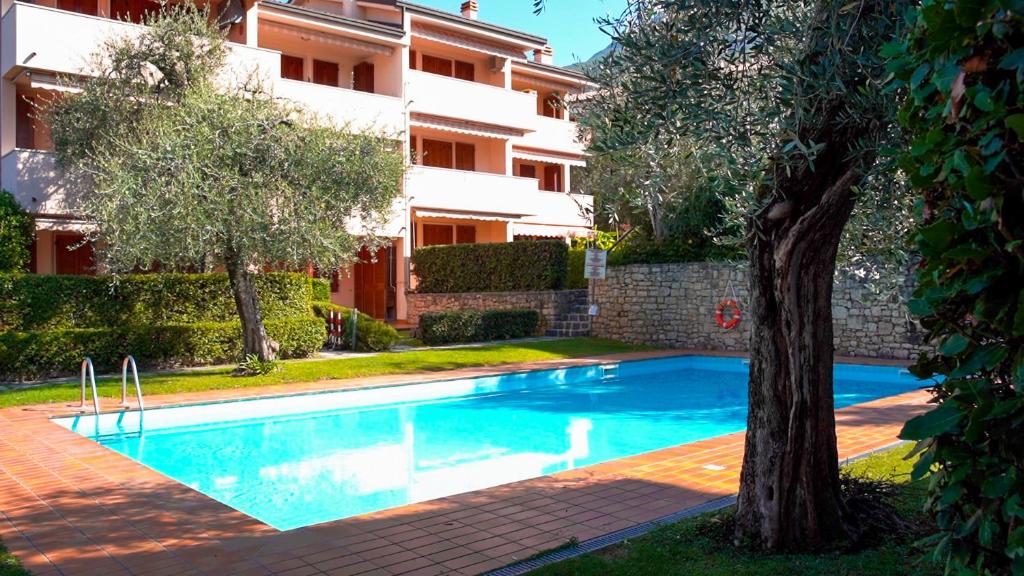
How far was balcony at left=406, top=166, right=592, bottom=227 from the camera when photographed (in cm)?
2933

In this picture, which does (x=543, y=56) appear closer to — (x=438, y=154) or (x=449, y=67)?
(x=449, y=67)

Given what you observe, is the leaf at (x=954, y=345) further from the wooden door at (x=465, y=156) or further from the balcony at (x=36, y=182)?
the wooden door at (x=465, y=156)

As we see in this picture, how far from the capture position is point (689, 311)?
23.7 metres

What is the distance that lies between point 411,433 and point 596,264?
11.3 metres

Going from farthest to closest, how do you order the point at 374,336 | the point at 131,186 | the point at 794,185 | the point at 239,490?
the point at 374,336 → the point at 131,186 → the point at 239,490 → the point at 794,185

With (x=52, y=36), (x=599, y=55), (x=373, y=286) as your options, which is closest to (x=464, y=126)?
(x=373, y=286)

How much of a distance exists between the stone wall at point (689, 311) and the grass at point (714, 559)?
15.3 m

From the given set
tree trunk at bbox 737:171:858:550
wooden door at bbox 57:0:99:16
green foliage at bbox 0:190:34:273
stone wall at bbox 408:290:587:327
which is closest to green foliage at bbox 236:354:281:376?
green foliage at bbox 0:190:34:273

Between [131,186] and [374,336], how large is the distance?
27.7ft

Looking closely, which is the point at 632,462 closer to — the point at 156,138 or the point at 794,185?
the point at 794,185


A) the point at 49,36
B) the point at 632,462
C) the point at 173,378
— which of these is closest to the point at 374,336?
the point at 173,378

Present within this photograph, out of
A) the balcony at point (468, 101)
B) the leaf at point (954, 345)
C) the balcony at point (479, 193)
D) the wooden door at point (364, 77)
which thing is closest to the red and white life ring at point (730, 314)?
the balcony at point (479, 193)

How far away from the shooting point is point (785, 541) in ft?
18.3

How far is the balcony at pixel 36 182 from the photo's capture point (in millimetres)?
20234
